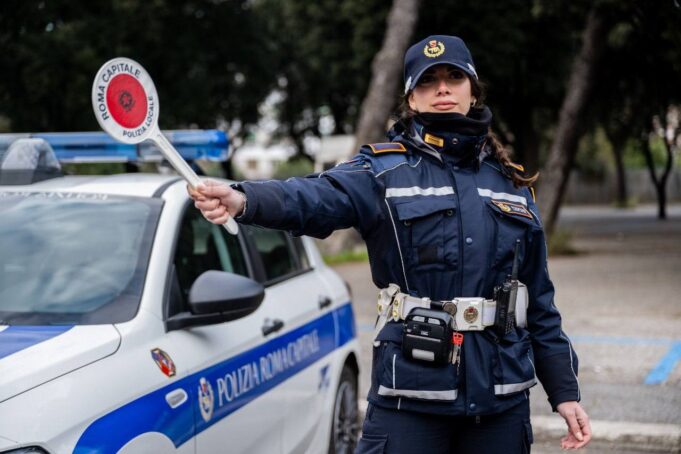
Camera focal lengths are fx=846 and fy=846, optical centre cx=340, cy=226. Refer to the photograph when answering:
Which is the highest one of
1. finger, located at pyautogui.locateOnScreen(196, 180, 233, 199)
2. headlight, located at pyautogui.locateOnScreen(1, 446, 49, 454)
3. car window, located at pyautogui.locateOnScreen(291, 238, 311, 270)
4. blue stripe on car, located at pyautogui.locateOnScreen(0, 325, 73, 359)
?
finger, located at pyautogui.locateOnScreen(196, 180, 233, 199)

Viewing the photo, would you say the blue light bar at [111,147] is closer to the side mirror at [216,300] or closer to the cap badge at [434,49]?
the side mirror at [216,300]

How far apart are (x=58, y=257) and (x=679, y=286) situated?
34.8ft

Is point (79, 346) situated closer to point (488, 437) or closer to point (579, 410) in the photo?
point (488, 437)

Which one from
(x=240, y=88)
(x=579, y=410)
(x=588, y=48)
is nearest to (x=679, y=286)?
(x=588, y=48)

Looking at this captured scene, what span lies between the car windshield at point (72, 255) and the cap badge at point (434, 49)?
1.35 m

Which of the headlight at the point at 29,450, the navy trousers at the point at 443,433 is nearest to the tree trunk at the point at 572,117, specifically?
the navy trousers at the point at 443,433

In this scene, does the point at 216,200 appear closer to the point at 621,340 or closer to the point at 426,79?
the point at 426,79

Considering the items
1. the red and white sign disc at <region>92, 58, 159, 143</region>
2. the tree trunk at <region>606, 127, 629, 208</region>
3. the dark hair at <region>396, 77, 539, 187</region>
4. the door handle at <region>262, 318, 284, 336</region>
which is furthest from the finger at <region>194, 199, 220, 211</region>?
the tree trunk at <region>606, 127, 629, 208</region>

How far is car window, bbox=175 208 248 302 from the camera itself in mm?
3523

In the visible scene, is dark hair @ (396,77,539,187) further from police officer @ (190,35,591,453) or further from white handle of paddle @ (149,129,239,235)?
white handle of paddle @ (149,129,239,235)

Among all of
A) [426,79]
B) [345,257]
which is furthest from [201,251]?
[345,257]

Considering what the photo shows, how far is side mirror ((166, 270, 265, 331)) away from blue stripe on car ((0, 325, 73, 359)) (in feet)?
1.42

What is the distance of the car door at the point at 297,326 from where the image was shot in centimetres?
383

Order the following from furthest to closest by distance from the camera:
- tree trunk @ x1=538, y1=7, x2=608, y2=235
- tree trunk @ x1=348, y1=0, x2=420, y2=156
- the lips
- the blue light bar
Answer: tree trunk @ x1=348, y1=0, x2=420, y2=156, tree trunk @ x1=538, y1=7, x2=608, y2=235, the blue light bar, the lips
